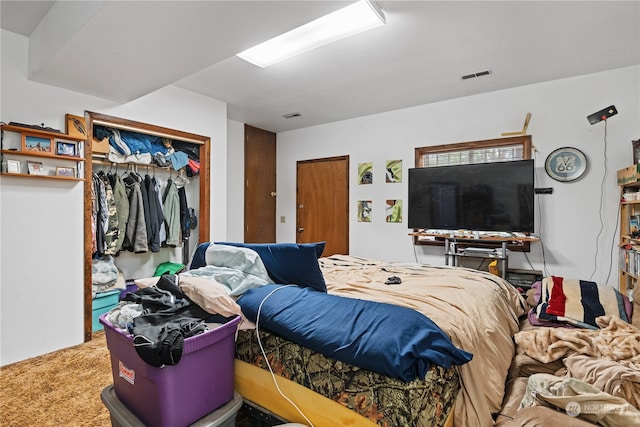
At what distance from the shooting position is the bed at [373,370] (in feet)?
3.54

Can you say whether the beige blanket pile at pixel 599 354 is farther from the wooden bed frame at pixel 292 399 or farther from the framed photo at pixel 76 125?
the framed photo at pixel 76 125

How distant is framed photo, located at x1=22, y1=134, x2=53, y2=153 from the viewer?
2.36 m

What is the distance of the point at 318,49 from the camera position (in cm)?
261

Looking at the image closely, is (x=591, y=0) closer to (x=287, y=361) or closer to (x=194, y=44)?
(x=194, y=44)

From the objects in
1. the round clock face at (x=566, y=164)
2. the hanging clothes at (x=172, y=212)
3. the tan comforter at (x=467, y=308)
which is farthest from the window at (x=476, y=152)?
the hanging clothes at (x=172, y=212)

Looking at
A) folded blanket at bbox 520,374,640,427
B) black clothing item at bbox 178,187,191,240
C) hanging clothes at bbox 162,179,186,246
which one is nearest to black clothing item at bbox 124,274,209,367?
folded blanket at bbox 520,374,640,427

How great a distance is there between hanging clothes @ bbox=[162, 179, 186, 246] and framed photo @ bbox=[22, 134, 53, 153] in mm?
1310

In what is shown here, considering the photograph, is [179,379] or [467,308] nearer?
[179,379]

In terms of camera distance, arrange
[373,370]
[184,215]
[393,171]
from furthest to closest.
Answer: [393,171] < [184,215] < [373,370]

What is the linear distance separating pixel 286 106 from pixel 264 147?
1.26 m

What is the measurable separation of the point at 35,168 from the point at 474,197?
3.98 m

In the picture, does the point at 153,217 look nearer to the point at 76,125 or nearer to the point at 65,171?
the point at 65,171

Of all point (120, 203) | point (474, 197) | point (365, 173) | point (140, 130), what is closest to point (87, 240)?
point (120, 203)

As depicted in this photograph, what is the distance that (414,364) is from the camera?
105cm
